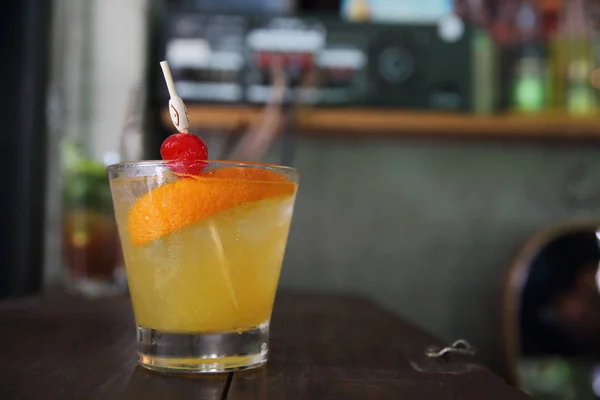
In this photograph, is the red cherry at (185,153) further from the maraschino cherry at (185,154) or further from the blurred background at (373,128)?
the blurred background at (373,128)

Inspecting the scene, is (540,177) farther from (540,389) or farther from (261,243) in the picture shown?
(261,243)

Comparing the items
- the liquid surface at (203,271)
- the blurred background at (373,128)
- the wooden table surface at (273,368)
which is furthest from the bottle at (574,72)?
the liquid surface at (203,271)

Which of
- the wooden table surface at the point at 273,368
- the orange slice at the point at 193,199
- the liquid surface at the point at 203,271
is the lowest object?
the wooden table surface at the point at 273,368

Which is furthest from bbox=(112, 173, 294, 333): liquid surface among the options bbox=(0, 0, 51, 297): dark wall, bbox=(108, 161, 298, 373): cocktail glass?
bbox=(0, 0, 51, 297): dark wall

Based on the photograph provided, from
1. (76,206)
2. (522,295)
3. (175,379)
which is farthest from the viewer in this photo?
(522,295)

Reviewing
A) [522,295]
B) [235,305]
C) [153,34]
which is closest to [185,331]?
[235,305]

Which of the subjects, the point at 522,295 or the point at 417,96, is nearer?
the point at 522,295

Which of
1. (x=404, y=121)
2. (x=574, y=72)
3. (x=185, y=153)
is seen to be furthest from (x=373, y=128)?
(x=185, y=153)
